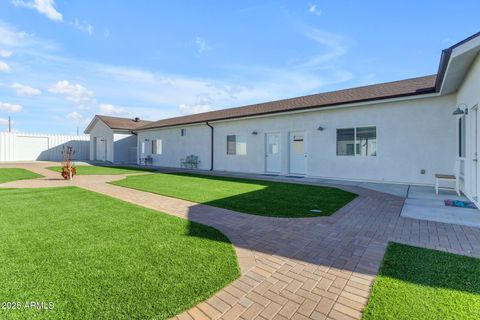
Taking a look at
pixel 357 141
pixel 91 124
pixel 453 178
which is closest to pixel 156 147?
pixel 91 124

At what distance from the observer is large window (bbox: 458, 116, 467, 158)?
7.58 m

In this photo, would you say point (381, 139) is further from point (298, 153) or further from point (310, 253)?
point (310, 253)

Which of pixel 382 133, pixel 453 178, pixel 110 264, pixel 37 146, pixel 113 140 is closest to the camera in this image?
pixel 110 264

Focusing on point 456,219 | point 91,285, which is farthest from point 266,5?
point 91,285

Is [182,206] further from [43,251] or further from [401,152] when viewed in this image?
[401,152]

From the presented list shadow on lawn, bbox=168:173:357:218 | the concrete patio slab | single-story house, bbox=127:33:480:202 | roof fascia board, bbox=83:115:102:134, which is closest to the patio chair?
single-story house, bbox=127:33:480:202

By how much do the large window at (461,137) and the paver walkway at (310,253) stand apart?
3.54 meters

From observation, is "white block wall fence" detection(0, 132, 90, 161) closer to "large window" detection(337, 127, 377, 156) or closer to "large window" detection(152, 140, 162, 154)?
"large window" detection(152, 140, 162, 154)

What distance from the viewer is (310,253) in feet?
11.5

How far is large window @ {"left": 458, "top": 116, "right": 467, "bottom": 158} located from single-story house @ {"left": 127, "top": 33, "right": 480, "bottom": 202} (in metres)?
0.03

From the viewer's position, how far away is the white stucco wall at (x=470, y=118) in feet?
19.0

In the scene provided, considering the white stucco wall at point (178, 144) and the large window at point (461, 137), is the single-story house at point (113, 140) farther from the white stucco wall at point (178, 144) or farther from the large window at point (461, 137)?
the large window at point (461, 137)

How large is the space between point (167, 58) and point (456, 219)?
15.2 m

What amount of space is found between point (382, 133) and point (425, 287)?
8.65 meters
